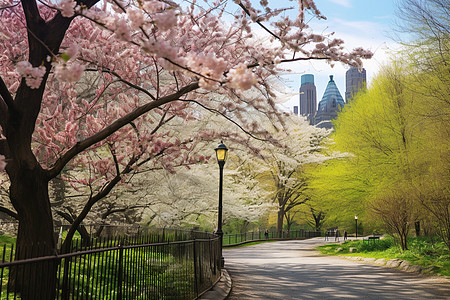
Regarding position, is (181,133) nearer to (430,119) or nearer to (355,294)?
(355,294)

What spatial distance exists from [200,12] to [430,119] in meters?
10.1

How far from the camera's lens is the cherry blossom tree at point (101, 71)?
3.22 meters

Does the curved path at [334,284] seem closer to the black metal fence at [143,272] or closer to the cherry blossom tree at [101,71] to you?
the black metal fence at [143,272]

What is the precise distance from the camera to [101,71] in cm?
804

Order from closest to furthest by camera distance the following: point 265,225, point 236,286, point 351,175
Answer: point 236,286, point 351,175, point 265,225

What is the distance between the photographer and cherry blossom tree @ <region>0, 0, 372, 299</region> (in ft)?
10.6

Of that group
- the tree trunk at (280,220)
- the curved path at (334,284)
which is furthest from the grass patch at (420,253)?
the tree trunk at (280,220)

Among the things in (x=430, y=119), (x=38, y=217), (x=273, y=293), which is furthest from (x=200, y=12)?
(x=430, y=119)

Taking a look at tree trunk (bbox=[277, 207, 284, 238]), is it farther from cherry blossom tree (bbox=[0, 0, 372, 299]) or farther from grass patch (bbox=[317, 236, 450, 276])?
cherry blossom tree (bbox=[0, 0, 372, 299])

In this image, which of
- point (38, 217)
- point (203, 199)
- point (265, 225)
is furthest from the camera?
point (265, 225)

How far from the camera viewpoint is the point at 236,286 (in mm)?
10273

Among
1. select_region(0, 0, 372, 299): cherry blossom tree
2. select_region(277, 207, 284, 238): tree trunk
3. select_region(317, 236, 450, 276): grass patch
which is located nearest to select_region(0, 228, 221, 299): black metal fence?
select_region(0, 0, 372, 299): cherry blossom tree

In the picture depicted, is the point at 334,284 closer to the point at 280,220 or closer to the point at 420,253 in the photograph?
the point at 420,253

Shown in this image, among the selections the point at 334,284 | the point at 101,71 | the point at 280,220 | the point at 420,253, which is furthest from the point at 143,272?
the point at 280,220
